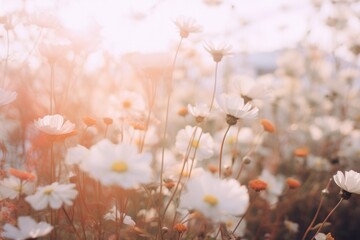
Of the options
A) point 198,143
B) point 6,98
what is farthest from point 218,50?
point 6,98

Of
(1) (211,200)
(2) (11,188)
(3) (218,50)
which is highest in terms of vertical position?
(3) (218,50)

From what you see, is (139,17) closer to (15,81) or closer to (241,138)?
(15,81)

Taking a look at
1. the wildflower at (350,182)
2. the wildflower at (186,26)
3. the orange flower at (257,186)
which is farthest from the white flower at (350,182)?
the wildflower at (186,26)

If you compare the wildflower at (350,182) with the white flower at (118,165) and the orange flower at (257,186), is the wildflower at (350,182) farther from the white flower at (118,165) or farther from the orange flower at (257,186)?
the white flower at (118,165)

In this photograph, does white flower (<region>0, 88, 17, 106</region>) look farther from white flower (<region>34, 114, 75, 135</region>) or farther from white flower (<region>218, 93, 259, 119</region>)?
white flower (<region>218, 93, 259, 119</region>)

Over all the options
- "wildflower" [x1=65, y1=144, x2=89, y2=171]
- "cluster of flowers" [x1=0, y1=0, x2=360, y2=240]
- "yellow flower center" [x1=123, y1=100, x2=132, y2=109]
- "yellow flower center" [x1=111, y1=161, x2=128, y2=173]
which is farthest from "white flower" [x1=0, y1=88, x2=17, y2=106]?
"yellow flower center" [x1=123, y1=100, x2=132, y2=109]

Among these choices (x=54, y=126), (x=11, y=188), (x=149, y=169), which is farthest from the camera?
(x=11, y=188)

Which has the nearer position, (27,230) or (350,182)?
(27,230)

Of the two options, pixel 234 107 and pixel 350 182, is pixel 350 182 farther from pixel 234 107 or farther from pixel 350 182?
pixel 234 107
